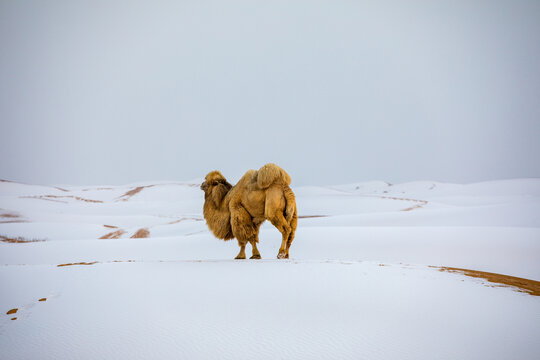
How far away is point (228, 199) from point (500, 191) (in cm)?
5104

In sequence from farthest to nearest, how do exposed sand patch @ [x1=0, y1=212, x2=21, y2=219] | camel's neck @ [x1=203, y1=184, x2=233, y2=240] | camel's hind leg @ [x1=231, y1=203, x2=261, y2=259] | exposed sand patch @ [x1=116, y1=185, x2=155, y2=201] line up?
exposed sand patch @ [x1=116, y1=185, x2=155, y2=201], exposed sand patch @ [x1=0, y1=212, x2=21, y2=219], camel's neck @ [x1=203, y1=184, x2=233, y2=240], camel's hind leg @ [x1=231, y1=203, x2=261, y2=259]

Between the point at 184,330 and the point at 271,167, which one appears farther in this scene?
the point at 271,167

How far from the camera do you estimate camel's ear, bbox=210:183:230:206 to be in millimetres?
8656

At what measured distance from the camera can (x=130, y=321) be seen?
147 inches

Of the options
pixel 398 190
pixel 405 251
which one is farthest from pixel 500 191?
pixel 405 251

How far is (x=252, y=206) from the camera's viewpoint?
7840 millimetres

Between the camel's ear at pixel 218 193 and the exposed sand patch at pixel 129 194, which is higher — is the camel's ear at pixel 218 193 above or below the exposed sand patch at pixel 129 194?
above

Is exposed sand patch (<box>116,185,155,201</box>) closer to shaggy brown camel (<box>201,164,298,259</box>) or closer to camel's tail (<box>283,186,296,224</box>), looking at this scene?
shaggy brown camel (<box>201,164,298,259</box>)

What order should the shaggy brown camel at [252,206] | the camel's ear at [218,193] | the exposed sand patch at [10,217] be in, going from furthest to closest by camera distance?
the exposed sand patch at [10,217]
the camel's ear at [218,193]
the shaggy brown camel at [252,206]

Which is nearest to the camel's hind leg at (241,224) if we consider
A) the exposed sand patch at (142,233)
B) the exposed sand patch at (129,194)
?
the exposed sand patch at (142,233)

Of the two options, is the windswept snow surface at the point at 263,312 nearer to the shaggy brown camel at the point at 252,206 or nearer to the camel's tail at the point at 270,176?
the shaggy brown camel at the point at 252,206

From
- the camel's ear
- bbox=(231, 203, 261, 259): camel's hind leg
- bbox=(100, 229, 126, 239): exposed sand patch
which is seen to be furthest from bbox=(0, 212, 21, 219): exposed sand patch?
bbox=(231, 203, 261, 259): camel's hind leg

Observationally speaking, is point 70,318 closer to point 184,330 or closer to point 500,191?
point 184,330

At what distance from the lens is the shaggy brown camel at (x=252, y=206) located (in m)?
7.51
